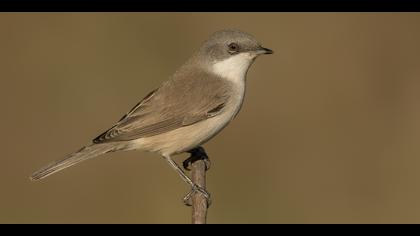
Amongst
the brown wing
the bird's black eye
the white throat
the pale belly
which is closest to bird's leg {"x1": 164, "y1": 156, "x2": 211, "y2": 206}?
the pale belly

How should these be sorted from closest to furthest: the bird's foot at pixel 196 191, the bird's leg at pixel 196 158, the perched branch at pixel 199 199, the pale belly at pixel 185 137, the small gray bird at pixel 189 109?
the perched branch at pixel 199 199 → the bird's foot at pixel 196 191 → the small gray bird at pixel 189 109 → the pale belly at pixel 185 137 → the bird's leg at pixel 196 158

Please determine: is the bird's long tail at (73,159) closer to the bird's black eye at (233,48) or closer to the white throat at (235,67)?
the white throat at (235,67)

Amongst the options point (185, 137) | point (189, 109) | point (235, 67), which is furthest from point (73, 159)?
point (235, 67)

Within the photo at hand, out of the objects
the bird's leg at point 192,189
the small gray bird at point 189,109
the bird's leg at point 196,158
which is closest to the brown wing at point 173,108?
the small gray bird at point 189,109

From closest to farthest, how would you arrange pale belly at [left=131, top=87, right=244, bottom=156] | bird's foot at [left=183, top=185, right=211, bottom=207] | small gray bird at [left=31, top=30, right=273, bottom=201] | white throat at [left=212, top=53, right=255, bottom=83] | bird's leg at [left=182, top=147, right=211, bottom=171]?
bird's foot at [left=183, top=185, right=211, bottom=207], small gray bird at [left=31, top=30, right=273, bottom=201], pale belly at [left=131, top=87, right=244, bottom=156], white throat at [left=212, top=53, right=255, bottom=83], bird's leg at [left=182, top=147, right=211, bottom=171]

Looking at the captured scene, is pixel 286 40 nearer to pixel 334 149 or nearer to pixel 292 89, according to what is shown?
pixel 292 89

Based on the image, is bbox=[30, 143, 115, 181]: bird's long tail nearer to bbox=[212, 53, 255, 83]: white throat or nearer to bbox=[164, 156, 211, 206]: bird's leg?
bbox=[164, 156, 211, 206]: bird's leg
